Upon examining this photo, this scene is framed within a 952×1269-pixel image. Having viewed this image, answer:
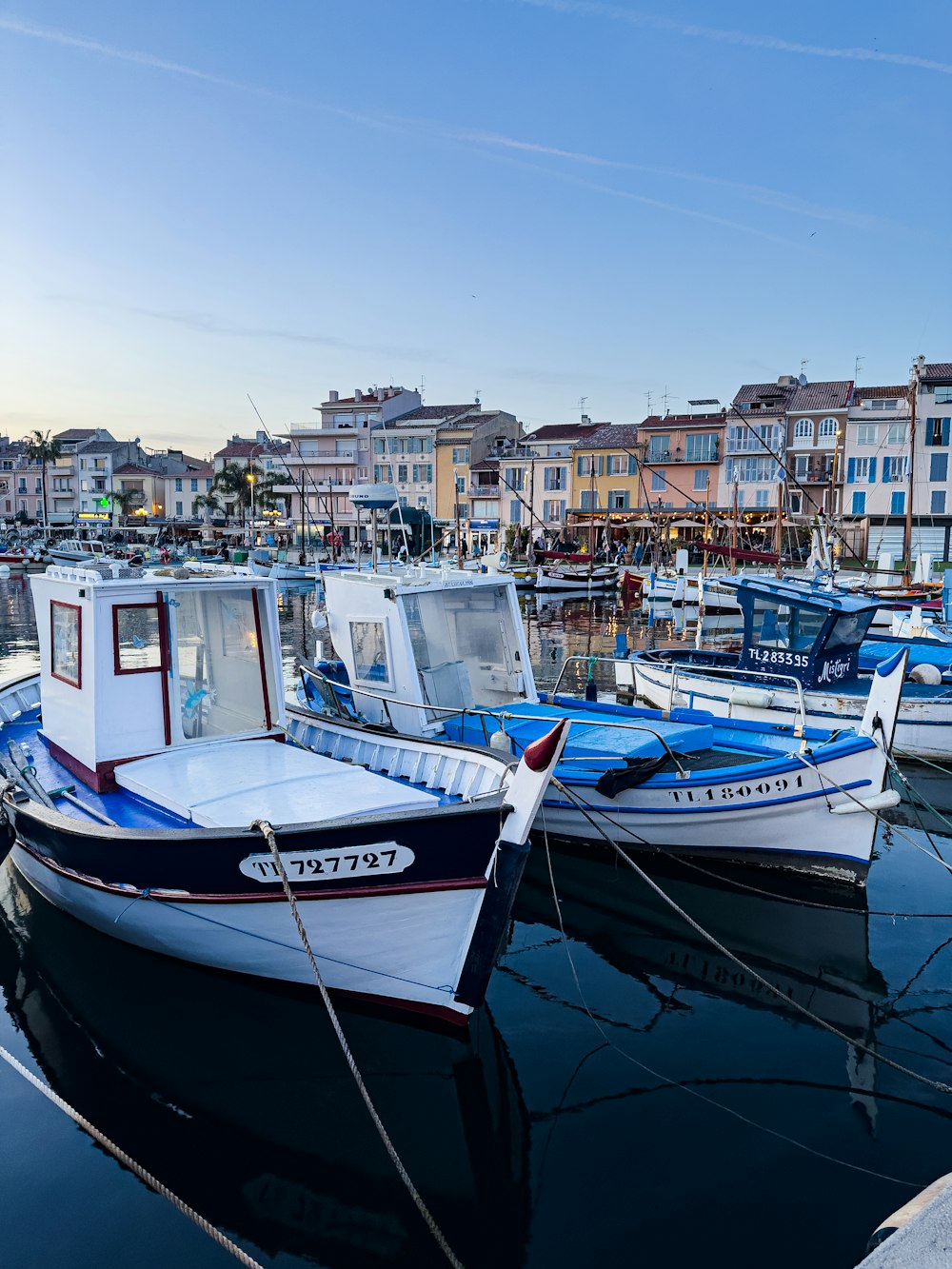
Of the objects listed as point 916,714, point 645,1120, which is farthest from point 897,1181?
point 916,714

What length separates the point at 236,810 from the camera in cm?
736

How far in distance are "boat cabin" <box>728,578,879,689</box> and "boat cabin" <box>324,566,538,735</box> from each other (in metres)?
5.63

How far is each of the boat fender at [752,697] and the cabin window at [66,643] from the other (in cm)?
1067

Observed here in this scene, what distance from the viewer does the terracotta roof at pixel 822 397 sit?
191ft

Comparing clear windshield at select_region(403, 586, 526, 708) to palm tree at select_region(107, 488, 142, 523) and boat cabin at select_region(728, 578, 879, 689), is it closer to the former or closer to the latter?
boat cabin at select_region(728, 578, 879, 689)

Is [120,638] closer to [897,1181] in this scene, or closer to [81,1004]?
[81,1004]

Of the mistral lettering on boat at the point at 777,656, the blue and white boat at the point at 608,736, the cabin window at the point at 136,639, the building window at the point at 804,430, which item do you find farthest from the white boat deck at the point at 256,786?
the building window at the point at 804,430

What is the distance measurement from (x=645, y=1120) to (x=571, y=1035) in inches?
46.5

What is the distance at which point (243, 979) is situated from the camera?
7.48 metres

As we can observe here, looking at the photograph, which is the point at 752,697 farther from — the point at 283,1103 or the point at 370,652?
the point at 283,1103

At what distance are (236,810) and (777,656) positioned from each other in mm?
11327

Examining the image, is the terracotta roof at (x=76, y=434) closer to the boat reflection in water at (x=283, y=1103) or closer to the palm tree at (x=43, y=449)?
the palm tree at (x=43, y=449)

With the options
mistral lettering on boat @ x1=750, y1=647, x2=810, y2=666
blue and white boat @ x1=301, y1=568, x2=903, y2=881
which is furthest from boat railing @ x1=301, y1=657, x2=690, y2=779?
mistral lettering on boat @ x1=750, y1=647, x2=810, y2=666

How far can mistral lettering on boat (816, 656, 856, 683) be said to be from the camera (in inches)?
608
